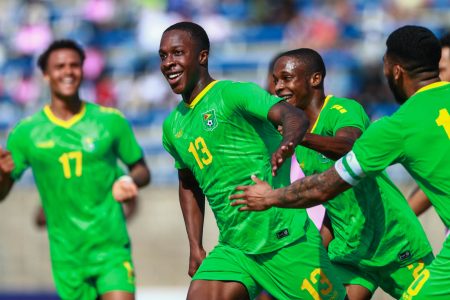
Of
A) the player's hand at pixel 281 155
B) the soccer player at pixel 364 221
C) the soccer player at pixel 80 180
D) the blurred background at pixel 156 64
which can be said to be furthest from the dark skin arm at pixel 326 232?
the blurred background at pixel 156 64

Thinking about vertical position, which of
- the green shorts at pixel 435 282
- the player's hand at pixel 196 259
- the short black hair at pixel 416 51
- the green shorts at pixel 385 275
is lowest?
the green shorts at pixel 385 275

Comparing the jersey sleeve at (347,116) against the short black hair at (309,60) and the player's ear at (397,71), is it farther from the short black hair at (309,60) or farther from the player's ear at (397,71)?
the player's ear at (397,71)

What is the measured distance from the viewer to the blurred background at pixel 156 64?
1498 centimetres

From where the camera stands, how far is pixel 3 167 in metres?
8.83

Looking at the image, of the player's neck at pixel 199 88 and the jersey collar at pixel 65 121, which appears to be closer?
the player's neck at pixel 199 88

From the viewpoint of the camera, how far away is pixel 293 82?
7977mm

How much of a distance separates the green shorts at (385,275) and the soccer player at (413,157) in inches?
69.0

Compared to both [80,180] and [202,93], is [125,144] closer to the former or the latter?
[80,180]

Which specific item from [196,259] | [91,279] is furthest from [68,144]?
[196,259]

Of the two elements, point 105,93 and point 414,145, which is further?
point 105,93

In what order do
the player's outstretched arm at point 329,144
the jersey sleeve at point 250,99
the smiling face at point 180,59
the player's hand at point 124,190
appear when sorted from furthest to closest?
the player's hand at point 124,190 < the smiling face at point 180,59 < the player's outstretched arm at point 329,144 < the jersey sleeve at point 250,99

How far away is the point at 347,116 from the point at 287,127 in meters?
1.35

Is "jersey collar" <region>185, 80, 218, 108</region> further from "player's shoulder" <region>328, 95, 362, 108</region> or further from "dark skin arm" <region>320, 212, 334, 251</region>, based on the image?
"dark skin arm" <region>320, 212, 334, 251</region>

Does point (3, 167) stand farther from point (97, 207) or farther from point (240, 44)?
point (240, 44)
